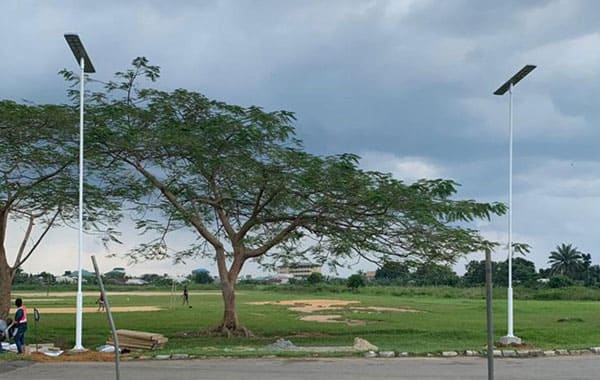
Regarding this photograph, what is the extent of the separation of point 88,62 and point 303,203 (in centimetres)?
967

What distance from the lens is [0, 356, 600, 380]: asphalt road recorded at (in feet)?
56.4

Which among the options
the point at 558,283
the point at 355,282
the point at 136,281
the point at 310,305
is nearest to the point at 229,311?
the point at 310,305

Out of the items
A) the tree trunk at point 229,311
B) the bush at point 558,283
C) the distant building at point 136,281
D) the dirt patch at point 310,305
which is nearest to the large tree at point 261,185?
the tree trunk at point 229,311

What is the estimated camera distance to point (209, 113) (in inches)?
1141

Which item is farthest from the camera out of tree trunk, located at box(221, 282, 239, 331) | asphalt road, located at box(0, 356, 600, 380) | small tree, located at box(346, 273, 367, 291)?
small tree, located at box(346, 273, 367, 291)

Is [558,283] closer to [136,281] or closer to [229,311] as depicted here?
[136,281]

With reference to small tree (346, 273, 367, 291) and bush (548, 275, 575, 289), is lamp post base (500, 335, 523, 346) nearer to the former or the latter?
bush (548, 275, 575, 289)

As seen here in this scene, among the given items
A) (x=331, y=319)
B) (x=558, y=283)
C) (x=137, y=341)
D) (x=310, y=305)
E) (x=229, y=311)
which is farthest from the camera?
(x=558, y=283)

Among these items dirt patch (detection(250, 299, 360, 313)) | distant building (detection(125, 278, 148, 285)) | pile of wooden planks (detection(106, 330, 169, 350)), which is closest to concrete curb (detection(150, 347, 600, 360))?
pile of wooden planks (detection(106, 330, 169, 350))

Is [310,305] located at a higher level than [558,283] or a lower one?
lower

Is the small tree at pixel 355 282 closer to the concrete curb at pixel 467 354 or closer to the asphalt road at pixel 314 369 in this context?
the concrete curb at pixel 467 354

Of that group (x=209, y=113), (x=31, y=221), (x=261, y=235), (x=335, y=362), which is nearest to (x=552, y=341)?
(x=335, y=362)

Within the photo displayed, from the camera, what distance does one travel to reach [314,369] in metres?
18.5

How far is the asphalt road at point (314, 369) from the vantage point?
17.2 metres
